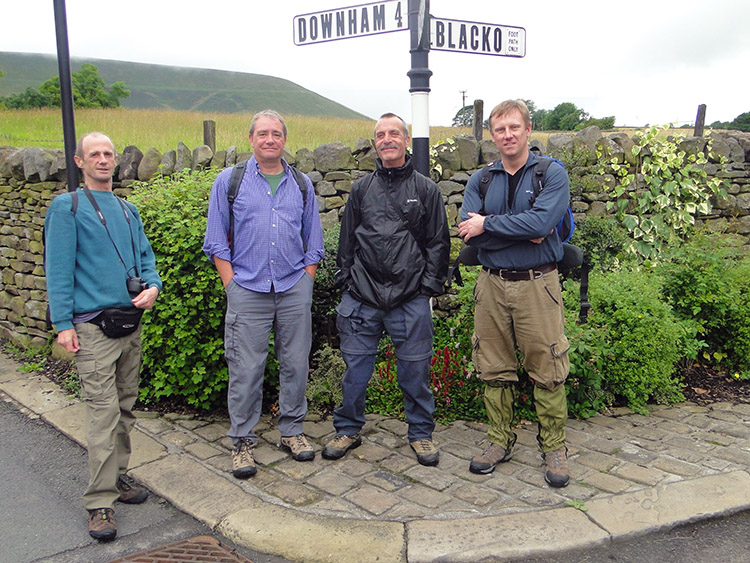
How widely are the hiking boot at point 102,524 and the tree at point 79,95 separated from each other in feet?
118

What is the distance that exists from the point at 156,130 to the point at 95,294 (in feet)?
48.6

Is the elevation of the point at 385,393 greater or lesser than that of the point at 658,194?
lesser

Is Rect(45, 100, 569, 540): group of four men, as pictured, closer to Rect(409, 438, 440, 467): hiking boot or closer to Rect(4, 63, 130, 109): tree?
Rect(409, 438, 440, 467): hiking boot

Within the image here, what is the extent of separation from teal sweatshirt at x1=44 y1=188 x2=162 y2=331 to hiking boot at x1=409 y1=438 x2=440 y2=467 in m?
1.95

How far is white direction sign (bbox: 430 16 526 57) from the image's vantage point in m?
4.46

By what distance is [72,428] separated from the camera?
14.8 ft

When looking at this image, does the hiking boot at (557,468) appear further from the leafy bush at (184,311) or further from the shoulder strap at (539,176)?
the leafy bush at (184,311)

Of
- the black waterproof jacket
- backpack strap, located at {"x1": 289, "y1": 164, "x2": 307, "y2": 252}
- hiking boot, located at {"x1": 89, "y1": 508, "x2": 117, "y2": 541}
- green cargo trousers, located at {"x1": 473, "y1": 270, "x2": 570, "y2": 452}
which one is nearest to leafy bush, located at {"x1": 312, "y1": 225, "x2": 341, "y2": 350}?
backpack strap, located at {"x1": 289, "y1": 164, "x2": 307, "y2": 252}

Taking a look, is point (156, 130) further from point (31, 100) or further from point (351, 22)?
point (31, 100)

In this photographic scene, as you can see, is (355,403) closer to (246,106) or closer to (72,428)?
(72,428)

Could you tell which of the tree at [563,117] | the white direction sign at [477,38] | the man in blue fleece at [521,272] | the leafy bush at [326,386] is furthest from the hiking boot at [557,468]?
the tree at [563,117]

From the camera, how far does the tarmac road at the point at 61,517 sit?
9.99 ft

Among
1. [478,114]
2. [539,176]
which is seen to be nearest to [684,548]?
[539,176]

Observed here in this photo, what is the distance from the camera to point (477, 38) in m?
4.62
